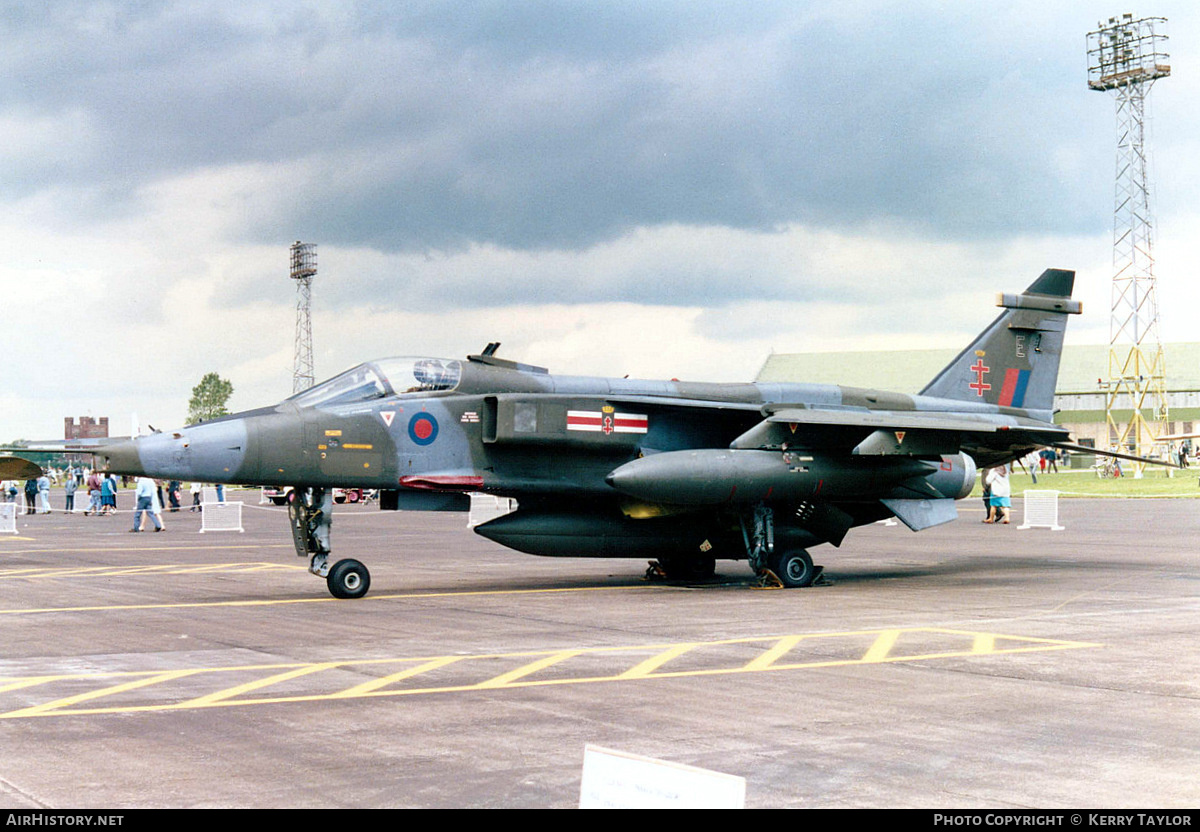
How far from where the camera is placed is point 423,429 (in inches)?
657

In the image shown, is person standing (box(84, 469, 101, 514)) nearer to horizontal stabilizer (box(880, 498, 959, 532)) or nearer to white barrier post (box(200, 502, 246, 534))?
white barrier post (box(200, 502, 246, 534))

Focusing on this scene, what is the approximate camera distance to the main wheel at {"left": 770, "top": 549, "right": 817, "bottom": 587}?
59.8 ft

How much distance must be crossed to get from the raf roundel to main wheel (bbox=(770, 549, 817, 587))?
562 centimetres

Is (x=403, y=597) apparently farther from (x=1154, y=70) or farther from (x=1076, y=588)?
(x=1154, y=70)

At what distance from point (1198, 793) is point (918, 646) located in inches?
223

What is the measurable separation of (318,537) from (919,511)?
31.6 feet

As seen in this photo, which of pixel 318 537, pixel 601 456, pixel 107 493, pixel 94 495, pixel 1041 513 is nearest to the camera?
pixel 318 537

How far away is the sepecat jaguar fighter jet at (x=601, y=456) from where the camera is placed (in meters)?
16.0

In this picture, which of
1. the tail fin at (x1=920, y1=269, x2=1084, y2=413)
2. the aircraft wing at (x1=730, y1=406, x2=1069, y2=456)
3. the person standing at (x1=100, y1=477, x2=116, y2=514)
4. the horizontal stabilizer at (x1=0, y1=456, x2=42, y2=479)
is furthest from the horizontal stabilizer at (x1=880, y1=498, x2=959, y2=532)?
the person standing at (x1=100, y1=477, x2=116, y2=514)

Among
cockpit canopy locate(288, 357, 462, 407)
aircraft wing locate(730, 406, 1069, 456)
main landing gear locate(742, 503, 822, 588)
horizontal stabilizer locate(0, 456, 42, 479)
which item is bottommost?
main landing gear locate(742, 503, 822, 588)

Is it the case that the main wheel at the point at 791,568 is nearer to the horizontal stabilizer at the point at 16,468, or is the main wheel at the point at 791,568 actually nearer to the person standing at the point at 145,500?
the horizontal stabilizer at the point at 16,468

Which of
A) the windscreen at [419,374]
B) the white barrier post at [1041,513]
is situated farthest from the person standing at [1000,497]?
the windscreen at [419,374]

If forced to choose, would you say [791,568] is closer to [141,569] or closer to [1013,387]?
[1013,387]

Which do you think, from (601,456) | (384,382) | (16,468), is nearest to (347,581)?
(384,382)
